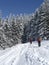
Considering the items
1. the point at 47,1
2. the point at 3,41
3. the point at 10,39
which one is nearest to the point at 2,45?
the point at 3,41

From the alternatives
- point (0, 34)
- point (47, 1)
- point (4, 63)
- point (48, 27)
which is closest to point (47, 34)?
point (48, 27)

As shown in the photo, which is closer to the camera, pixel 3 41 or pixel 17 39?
pixel 3 41

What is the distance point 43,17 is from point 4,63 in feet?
129

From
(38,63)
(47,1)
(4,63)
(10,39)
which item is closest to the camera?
(38,63)

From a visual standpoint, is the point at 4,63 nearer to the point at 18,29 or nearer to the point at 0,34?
the point at 0,34

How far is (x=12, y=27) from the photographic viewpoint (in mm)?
76625

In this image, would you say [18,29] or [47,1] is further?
[18,29]

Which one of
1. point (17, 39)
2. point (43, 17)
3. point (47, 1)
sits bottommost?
point (17, 39)

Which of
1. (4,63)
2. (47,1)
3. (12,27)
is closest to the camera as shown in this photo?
(4,63)

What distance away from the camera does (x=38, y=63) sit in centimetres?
1630

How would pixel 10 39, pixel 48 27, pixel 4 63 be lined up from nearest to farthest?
pixel 4 63 < pixel 48 27 < pixel 10 39

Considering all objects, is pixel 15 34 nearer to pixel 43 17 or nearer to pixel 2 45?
pixel 2 45

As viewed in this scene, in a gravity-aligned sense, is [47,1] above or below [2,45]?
above

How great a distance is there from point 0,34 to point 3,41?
335 centimetres
